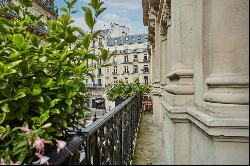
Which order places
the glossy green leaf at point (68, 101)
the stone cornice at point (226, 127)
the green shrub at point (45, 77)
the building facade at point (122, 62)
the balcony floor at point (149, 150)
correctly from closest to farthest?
the balcony floor at point (149, 150) → the stone cornice at point (226, 127) → the green shrub at point (45, 77) → the glossy green leaf at point (68, 101) → the building facade at point (122, 62)

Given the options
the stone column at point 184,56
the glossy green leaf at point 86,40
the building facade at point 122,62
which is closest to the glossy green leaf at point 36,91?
the glossy green leaf at point 86,40

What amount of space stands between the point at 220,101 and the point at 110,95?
14131 mm

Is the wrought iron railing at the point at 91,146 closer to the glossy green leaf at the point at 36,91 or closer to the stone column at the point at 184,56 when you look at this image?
the glossy green leaf at the point at 36,91

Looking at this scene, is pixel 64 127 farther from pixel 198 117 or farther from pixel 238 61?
pixel 238 61

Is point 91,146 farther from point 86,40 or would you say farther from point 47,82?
point 86,40

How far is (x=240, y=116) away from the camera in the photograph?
227cm

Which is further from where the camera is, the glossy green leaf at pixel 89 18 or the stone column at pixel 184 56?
the stone column at pixel 184 56

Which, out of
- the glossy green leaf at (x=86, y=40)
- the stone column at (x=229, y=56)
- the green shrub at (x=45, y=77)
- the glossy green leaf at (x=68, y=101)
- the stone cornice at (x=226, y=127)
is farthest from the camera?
the glossy green leaf at (x=86, y=40)

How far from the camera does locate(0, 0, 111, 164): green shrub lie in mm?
2496

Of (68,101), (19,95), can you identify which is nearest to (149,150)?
(68,101)

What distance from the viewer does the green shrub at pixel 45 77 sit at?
98.3 inches

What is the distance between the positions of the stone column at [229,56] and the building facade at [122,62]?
74.4m

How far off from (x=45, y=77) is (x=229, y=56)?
1552 millimetres

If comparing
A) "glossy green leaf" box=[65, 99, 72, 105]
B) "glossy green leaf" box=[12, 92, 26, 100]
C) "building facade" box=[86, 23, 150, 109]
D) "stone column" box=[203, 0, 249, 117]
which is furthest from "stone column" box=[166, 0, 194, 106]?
"building facade" box=[86, 23, 150, 109]
